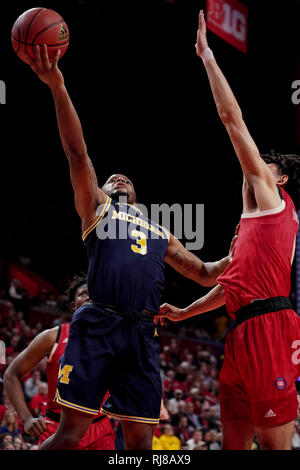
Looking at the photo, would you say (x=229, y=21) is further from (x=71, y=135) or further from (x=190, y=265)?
(x=71, y=135)

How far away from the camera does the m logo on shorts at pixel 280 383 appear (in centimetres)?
284

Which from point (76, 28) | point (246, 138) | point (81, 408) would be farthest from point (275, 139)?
point (81, 408)

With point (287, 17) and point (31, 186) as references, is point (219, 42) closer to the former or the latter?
point (287, 17)

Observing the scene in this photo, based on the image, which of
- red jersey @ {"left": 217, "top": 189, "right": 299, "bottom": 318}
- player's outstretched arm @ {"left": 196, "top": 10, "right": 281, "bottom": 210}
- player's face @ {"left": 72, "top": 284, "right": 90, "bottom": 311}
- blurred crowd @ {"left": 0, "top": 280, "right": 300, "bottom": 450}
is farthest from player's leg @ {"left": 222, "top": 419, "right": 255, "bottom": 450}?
blurred crowd @ {"left": 0, "top": 280, "right": 300, "bottom": 450}

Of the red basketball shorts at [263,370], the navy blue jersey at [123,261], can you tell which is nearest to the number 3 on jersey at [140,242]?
the navy blue jersey at [123,261]

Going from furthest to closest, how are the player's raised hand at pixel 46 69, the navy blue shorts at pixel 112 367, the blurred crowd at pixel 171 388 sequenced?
the blurred crowd at pixel 171 388 < the player's raised hand at pixel 46 69 < the navy blue shorts at pixel 112 367

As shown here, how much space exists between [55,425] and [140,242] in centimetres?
153

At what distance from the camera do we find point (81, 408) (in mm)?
2926

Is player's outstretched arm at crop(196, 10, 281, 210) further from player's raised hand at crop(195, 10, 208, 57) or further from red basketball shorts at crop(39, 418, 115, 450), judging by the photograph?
red basketball shorts at crop(39, 418, 115, 450)

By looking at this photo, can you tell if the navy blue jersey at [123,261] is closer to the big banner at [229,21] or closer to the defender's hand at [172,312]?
the defender's hand at [172,312]

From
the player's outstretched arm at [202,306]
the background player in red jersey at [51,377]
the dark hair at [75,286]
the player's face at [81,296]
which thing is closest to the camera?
the player's outstretched arm at [202,306]

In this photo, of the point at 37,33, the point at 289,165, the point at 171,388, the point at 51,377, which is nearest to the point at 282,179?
the point at 289,165

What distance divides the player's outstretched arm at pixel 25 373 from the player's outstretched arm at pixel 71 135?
45.8 inches

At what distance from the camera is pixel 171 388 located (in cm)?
1128
